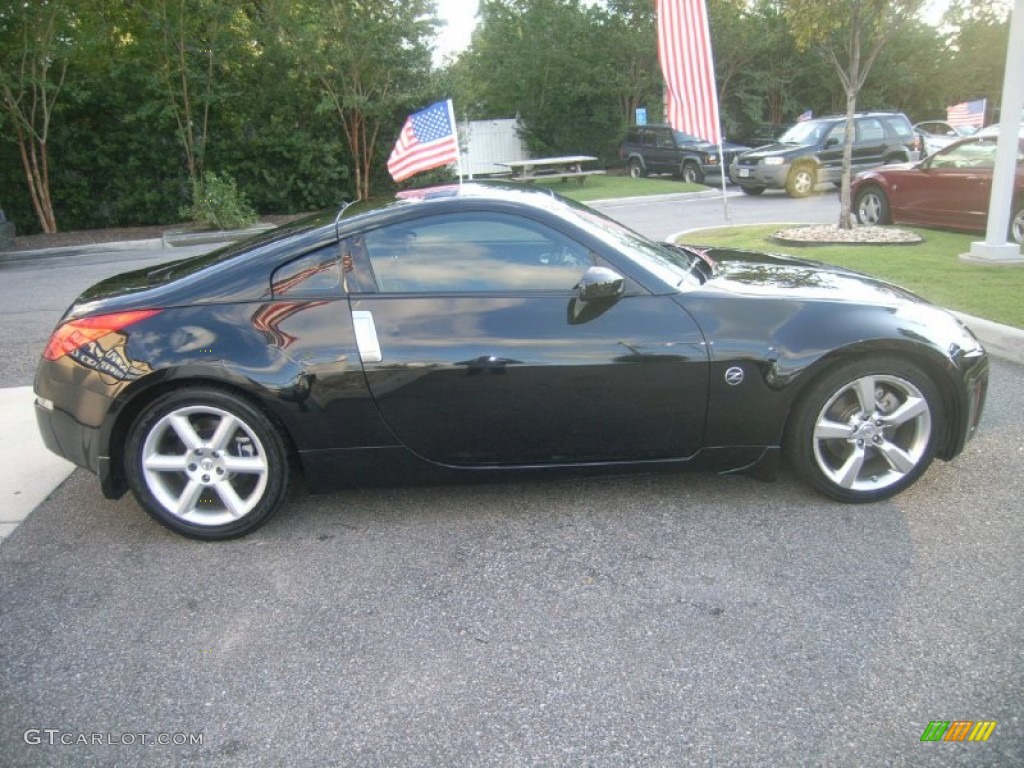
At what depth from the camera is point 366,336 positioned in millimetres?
3277

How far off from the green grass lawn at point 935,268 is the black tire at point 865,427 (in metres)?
2.97

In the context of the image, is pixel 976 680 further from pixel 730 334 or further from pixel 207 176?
pixel 207 176

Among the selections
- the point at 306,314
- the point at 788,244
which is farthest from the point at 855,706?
the point at 788,244

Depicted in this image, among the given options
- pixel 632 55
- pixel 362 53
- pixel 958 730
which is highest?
pixel 632 55

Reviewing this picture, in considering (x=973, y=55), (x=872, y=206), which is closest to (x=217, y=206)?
(x=872, y=206)

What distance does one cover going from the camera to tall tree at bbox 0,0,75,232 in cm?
1457

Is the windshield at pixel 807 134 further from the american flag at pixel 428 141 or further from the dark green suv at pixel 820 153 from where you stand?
the american flag at pixel 428 141

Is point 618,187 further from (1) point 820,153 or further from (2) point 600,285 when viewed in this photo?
(2) point 600,285

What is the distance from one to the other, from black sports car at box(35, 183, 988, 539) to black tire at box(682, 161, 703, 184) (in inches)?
741

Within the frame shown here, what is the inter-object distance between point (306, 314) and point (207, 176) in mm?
14243

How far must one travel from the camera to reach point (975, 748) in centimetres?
213

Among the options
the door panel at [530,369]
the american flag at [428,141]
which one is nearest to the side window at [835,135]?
the american flag at [428,141]

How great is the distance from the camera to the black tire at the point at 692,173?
21250mm

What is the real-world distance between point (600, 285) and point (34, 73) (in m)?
16.0
